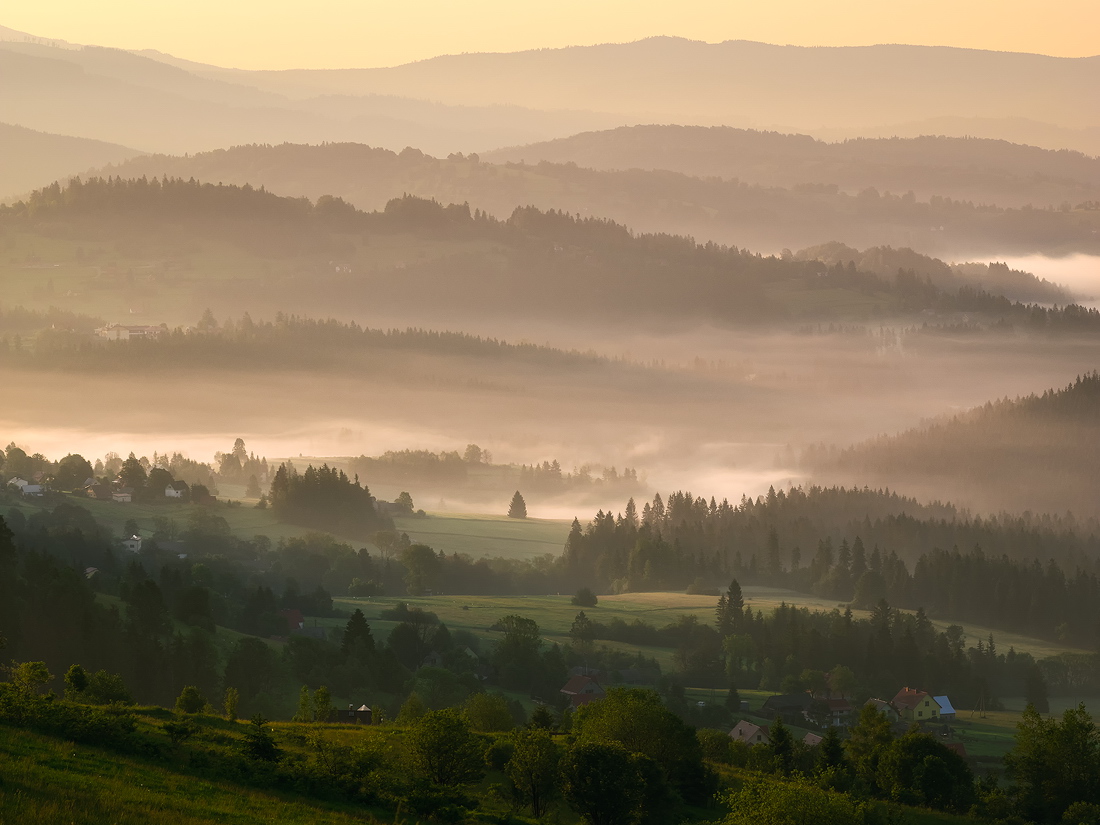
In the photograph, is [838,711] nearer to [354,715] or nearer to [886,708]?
[886,708]

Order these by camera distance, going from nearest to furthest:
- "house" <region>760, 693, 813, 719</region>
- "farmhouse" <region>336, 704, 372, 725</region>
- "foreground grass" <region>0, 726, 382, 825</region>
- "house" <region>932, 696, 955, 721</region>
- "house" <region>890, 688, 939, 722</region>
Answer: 1. "foreground grass" <region>0, 726, 382, 825</region>
2. "farmhouse" <region>336, 704, 372, 725</region>
3. "house" <region>760, 693, 813, 719</region>
4. "house" <region>890, 688, 939, 722</region>
5. "house" <region>932, 696, 955, 721</region>

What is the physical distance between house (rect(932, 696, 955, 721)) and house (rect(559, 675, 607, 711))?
47.3 metres

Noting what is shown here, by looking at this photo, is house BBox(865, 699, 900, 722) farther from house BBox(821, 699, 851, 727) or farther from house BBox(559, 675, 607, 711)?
house BBox(559, 675, 607, 711)

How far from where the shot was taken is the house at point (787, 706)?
164 m

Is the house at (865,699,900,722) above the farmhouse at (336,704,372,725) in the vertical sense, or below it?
below

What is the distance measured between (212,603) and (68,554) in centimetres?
2776

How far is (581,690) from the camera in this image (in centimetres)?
16088

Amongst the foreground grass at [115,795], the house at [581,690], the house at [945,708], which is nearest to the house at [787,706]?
the house at [945,708]

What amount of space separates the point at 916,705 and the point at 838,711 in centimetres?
1379

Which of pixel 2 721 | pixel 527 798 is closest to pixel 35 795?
pixel 2 721

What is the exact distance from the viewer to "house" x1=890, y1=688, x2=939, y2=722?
173750 millimetres

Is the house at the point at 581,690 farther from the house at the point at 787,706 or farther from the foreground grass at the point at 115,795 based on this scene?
the foreground grass at the point at 115,795

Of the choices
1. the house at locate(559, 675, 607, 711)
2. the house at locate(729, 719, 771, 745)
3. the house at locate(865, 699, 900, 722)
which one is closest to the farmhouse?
the house at locate(559, 675, 607, 711)

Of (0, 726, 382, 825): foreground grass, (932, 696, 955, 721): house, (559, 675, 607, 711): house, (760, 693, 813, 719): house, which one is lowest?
(932, 696, 955, 721): house
